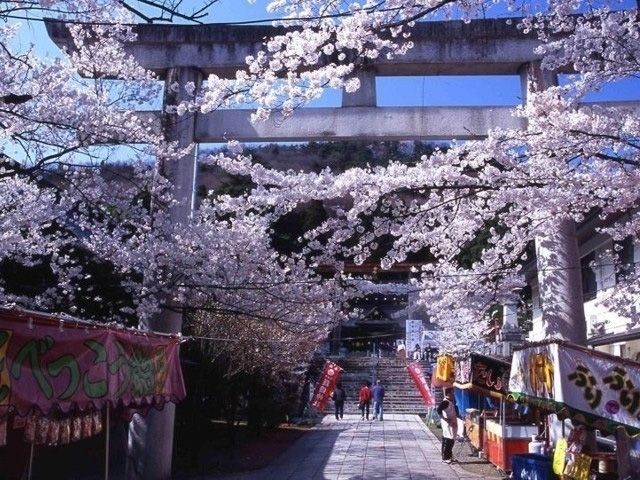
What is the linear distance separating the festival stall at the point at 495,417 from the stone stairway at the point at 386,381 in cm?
1787

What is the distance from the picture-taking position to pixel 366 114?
12.7 m

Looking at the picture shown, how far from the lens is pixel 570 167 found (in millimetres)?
9344

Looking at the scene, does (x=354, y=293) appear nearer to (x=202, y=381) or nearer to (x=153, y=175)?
(x=202, y=381)

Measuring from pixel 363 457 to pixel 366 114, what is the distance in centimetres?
844

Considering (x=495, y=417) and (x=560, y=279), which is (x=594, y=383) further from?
(x=495, y=417)

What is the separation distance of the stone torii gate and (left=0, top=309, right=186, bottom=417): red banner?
585 centimetres

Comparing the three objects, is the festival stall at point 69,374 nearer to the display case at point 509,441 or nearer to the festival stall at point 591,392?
the festival stall at point 591,392

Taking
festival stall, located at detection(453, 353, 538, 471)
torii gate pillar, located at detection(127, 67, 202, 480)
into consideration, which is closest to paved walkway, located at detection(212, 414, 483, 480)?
festival stall, located at detection(453, 353, 538, 471)

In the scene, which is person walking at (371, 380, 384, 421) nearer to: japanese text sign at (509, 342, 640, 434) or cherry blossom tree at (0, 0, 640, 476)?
cherry blossom tree at (0, 0, 640, 476)

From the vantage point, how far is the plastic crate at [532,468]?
9547 mm

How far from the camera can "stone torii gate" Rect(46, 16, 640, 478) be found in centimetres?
1264

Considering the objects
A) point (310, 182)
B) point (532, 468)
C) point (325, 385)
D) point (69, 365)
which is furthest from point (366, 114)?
point (325, 385)

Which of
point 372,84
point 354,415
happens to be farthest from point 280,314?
point 354,415

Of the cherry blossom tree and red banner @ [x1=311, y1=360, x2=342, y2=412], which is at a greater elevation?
the cherry blossom tree
